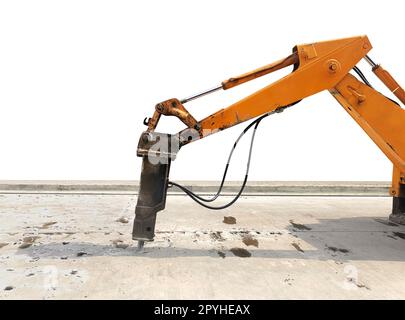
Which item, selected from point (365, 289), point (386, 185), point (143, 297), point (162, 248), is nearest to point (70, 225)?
point (162, 248)

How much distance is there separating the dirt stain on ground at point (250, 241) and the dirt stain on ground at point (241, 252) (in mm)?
251

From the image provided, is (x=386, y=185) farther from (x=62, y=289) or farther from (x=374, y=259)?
(x=62, y=289)

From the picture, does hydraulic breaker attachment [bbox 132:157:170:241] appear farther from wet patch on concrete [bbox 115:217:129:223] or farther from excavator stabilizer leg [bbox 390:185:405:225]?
excavator stabilizer leg [bbox 390:185:405:225]

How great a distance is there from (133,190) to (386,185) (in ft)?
20.9

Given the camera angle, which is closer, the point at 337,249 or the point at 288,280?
the point at 288,280

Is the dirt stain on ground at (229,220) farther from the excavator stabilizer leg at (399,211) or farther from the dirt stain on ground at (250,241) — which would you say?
the excavator stabilizer leg at (399,211)

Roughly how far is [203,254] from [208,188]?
14.5ft

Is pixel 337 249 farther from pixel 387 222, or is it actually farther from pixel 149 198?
pixel 149 198

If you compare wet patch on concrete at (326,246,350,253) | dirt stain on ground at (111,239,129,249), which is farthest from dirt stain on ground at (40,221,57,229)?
wet patch on concrete at (326,246,350,253)

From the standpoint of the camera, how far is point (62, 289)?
2.86m

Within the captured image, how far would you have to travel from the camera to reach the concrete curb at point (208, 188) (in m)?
8.11

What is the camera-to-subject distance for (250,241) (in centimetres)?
435

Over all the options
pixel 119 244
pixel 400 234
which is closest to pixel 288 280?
pixel 119 244

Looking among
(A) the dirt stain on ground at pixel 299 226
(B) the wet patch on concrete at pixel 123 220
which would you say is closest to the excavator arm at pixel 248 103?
(A) the dirt stain on ground at pixel 299 226
